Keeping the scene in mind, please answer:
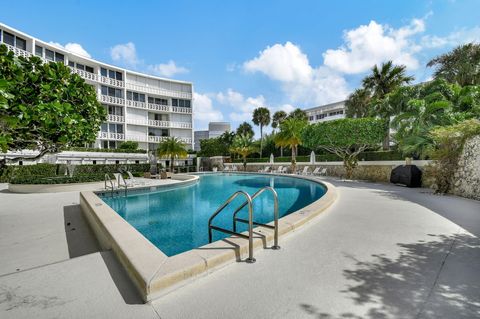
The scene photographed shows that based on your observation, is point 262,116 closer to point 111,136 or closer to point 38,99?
point 111,136

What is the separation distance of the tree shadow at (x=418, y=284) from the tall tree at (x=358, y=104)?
29267mm

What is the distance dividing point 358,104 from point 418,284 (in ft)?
108

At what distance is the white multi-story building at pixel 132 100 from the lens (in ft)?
98.7

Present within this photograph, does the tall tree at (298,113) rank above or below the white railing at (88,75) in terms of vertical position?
below

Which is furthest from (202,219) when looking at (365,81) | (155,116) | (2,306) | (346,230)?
(155,116)

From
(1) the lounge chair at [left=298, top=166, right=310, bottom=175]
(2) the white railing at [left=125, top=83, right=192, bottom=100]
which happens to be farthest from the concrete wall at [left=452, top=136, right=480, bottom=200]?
(2) the white railing at [left=125, top=83, right=192, bottom=100]

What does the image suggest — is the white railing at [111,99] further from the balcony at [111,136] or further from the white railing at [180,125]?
the white railing at [180,125]

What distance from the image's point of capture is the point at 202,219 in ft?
28.0

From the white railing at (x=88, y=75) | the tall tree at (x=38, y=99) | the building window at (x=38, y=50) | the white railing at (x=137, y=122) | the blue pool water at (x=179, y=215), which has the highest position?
the building window at (x=38, y=50)

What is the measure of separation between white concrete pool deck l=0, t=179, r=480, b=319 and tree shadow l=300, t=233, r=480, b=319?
0.01 metres

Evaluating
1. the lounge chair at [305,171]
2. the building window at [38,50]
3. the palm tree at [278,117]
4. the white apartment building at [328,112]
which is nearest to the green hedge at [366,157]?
the lounge chair at [305,171]

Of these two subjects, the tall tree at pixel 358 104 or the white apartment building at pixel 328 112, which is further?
the white apartment building at pixel 328 112

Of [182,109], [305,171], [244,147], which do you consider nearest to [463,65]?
[305,171]

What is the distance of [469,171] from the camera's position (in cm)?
987
